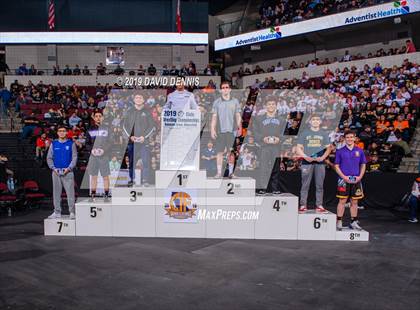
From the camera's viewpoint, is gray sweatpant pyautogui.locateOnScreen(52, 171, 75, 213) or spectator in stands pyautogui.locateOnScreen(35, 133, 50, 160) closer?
gray sweatpant pyautogui.locateOnScreen(52, 171, 75, 213)

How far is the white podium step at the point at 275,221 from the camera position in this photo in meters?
8.51

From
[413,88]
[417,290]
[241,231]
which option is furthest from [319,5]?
[417,290]

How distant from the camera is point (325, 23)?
22828mm

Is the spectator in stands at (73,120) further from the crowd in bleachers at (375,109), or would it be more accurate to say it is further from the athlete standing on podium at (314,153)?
the athlete standing on podium at (314,153)

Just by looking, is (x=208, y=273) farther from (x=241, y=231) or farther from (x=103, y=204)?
(x=103, y=204)

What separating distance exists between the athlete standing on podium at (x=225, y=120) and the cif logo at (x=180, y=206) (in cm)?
111

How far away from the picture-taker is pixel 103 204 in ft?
28.9

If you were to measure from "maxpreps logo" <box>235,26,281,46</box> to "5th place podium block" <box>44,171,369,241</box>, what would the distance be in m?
18.3

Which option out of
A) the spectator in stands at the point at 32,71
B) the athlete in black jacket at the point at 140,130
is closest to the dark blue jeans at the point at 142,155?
the athlete in black jacket at the point at 140,130

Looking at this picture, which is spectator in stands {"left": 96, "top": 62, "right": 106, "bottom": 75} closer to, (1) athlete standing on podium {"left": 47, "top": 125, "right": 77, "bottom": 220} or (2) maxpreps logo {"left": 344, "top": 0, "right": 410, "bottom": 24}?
(2) maxpreps logo {"left": 344, "top": 0, "right": 410, "bottom": 24}

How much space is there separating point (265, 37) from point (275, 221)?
19.2 m

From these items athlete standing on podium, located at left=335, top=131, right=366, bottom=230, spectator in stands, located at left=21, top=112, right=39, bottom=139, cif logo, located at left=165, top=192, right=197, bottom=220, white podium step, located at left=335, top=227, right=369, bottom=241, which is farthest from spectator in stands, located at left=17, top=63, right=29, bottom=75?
white podium step, located at left=335, top=227, right=369, bottom=241

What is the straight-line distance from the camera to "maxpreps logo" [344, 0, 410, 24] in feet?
64.5

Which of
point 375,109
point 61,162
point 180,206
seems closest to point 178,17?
point 375,109
